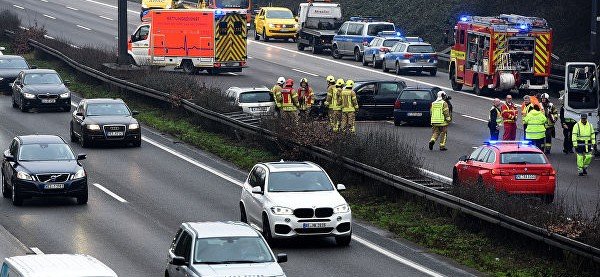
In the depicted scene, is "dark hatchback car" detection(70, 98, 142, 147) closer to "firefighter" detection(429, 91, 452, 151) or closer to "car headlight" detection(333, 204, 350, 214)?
"firefighter" detection(429, 91, 452, 151)

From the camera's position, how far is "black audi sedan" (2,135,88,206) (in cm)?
2925

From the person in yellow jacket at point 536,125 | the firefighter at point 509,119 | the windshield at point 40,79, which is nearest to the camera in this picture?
the person in yellow jacket at point 536,125

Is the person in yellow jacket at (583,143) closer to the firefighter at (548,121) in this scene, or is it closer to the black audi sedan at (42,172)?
the firefighter at (548,121)

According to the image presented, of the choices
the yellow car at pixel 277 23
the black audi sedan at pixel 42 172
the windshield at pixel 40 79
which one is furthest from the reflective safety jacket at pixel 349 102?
the yellow car at pixel 277 23

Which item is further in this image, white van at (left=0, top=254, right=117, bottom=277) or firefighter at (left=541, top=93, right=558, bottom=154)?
firefighter at (left=541, top=93, right=558, bottom=154)

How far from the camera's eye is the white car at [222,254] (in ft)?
61.4

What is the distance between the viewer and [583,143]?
110 feet

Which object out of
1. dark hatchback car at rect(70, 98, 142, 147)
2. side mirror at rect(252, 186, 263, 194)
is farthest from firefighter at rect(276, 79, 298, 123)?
side mirror at rect(252, 186, 263, 194)

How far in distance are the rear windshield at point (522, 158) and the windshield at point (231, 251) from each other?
33.8ft

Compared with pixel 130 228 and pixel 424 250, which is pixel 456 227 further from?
pixel 130 228

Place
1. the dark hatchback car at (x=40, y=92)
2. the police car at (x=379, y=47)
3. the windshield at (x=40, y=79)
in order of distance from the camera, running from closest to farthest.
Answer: the dark hatchback car at (x=40, y=92)
the windshield at (x=40, y=79)
the police car at (x=379, y=47)

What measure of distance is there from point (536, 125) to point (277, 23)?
1575 inches

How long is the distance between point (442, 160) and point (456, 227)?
10.4 m

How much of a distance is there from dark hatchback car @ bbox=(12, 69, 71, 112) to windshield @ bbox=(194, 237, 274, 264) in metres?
28.2
